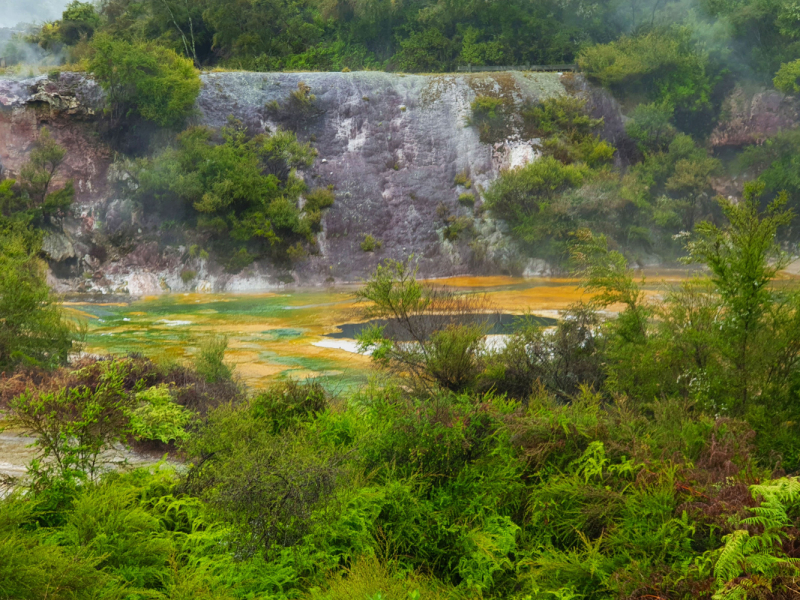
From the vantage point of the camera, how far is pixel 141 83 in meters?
28.9

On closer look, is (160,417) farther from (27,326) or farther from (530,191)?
(530,191)

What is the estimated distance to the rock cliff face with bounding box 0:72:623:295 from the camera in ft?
92.8

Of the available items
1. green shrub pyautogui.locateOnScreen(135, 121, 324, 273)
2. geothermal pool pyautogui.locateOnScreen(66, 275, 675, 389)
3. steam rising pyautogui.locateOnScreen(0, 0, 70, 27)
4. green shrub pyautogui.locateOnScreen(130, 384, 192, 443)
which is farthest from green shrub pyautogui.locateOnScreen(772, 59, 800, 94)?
steam rising pyautogui.locateOnScreen(0, 0, 70, 27)

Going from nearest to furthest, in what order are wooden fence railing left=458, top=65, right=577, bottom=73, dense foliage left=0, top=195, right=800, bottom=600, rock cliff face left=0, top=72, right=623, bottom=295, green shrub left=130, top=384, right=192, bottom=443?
dense foliage left=0, top=195, right=800, bottom=600, green shrub left=130, top=384, right=192, bottom=443, rock cliff face left=0, top=72, right=623, bottom=295, wooden fence railing left=458, top=65, right=577, bottom=73

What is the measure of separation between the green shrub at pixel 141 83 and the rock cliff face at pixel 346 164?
907 mm

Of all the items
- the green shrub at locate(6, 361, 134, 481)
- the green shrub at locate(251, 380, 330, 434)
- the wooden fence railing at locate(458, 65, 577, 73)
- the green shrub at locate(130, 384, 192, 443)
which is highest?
the wooden fence railing at locate(458, 65, 577, 73)

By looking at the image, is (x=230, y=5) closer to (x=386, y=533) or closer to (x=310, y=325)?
(x=310, y=325)

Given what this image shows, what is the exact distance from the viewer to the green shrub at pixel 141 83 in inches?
1130

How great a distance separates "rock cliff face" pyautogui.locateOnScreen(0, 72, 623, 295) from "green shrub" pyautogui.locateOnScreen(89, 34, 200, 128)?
907 millimetres

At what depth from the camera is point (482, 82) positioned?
34.3m

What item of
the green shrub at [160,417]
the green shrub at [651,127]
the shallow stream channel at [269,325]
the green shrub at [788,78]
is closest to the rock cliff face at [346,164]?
the green shrub at [651,127]

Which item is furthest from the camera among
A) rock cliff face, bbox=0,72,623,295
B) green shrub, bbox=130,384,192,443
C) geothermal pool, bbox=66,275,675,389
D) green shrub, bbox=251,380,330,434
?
rock cliff face, bbox=0,72,623,295

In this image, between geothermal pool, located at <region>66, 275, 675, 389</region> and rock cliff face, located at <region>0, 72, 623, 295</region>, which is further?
rock cliff face, located at <region>0, 72, 623, 295</region>

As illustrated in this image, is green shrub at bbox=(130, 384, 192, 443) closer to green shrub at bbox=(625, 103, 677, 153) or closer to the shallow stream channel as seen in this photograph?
the shallow stream channel
